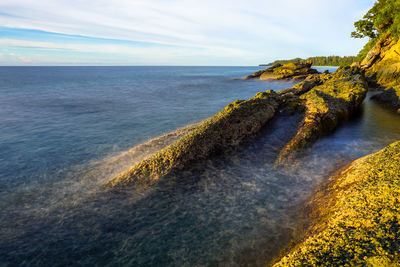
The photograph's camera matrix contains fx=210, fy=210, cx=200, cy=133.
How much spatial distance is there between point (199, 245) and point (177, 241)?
766 mm

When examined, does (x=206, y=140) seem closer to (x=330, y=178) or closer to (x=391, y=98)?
(x=330, y=178)

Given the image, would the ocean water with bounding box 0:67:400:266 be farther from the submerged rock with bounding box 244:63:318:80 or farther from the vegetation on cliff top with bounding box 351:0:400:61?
the submerged rock with bounding box 244:63:318:80

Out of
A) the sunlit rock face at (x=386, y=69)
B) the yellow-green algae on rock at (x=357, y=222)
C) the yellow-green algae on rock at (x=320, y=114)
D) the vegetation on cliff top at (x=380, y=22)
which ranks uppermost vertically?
the vegetation on cliff top at (x=380, y=22)

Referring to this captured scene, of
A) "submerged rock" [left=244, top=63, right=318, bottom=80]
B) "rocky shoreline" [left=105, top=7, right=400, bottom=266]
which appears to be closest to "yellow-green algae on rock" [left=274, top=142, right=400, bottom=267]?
"rocky shoreline" [left=105, top=7, right=400, bottom=266]

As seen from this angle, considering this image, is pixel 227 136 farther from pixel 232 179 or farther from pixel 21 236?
pixel 21 236

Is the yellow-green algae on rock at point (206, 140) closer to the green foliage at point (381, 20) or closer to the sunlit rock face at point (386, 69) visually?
the sunlit rock face at point (386, 69)

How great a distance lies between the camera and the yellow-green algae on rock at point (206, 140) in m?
10.3

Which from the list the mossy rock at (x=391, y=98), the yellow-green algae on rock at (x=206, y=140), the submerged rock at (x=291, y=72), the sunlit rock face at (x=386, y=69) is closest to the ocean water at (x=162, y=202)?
the yellow-green algae on rock at (x=206, y=140)

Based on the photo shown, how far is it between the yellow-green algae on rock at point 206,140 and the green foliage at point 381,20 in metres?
30.7

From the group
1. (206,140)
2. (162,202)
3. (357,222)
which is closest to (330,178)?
(357,222)

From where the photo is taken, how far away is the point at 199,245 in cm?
681

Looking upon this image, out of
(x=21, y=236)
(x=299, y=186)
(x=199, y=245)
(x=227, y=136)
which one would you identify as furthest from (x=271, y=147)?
(x=21, y=236)

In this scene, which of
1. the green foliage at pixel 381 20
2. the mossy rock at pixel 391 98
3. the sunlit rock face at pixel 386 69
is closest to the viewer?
the mossy rock at pixel 391 98

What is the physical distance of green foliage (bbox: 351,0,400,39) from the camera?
31.0 meters
